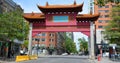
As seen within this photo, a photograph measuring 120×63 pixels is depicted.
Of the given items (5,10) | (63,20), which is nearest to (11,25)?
(63,20)

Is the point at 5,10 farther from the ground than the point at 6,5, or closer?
closer

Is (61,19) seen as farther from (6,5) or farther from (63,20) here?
(6,5)

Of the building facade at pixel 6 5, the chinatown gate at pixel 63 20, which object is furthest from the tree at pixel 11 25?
the building facade at pixel 6 5

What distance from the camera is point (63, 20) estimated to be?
163 ft

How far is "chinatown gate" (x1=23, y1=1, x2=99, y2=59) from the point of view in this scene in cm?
4922

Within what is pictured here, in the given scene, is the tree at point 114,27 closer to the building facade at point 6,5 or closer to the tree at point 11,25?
the tree at point 11,25

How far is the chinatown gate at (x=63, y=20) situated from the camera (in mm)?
49219

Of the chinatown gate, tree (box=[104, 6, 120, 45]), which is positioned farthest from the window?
tree (box=[104, 6, 120, 45])

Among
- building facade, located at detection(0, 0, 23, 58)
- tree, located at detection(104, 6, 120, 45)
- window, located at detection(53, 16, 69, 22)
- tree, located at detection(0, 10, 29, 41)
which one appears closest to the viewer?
tree, located at detection(0, 10, 29, 41)

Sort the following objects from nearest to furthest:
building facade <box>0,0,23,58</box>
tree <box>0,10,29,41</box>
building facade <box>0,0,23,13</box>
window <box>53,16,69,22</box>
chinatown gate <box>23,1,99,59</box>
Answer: tree <box>0,10,29,41</box>, chinatown gate <box>23,1,99,59</box>, window <box>53,16,69,22</box>, building facade <box>0,0,23,13</box>, building facade <box>0,0,23,58</box>

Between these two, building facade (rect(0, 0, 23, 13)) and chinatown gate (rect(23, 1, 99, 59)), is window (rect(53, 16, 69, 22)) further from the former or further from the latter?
building facade (rect(0, 0, 23, 13))

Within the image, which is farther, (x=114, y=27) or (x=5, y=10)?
(x=5, y=10)

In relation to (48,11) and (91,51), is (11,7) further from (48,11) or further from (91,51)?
(91,51)

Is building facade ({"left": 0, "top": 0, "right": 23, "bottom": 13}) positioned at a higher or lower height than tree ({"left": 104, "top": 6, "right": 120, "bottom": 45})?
higher
